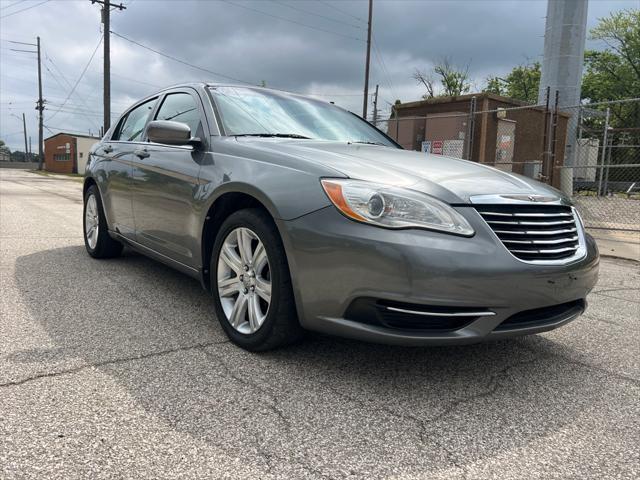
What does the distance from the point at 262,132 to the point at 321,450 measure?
2154 millimetres

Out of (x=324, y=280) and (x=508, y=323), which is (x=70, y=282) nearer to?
(x=324, y=280)

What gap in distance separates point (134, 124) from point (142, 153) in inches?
37.0

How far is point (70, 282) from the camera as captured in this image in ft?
14.4

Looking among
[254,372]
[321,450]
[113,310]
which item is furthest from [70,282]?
[321,450]

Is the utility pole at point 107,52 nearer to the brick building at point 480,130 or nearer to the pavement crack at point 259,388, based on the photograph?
the brick building at point 480,130

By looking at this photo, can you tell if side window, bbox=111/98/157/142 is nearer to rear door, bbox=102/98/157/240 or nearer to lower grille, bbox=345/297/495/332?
rear door, bbox=102/98/157/240

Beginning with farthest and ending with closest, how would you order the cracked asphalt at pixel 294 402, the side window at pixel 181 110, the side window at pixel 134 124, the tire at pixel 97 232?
the tire at pixel 97 232 < the side window at pixel 134 124 < the side window at pixel 181 110 < the cracked asphalt at pixel 294 402

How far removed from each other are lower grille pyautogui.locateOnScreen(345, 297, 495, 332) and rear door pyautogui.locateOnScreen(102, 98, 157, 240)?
8.92 feet

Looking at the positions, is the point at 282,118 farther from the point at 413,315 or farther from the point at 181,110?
the point at 413,315

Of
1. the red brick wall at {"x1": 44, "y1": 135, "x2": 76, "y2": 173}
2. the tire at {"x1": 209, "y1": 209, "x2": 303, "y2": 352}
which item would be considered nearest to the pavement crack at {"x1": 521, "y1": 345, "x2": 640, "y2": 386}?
the tire at {"x1": 209, "y1": 209, "x2": 303, "y2": 352}

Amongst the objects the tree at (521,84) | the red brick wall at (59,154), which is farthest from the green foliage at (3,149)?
the tree at (521,84)

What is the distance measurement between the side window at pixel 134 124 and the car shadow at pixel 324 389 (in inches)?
69.0

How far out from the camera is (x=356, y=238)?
234 centimetres

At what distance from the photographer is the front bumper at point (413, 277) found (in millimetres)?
2258
